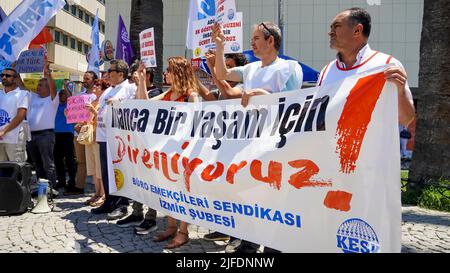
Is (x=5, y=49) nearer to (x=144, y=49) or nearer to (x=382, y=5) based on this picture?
(x=144, y=49)

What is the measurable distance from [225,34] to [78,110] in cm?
268

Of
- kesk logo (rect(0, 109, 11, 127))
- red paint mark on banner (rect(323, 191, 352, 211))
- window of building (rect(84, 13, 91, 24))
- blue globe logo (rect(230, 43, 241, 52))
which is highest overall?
window of building (rect(84, 13, 91, 24))

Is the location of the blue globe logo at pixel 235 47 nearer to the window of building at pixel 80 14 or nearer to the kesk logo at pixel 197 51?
the kesk logo at pixel 197 51

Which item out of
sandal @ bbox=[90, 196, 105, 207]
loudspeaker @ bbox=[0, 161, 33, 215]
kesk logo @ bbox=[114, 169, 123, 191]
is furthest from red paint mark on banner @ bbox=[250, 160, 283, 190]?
loudspeaker @ bbox=[0, 161, 33, 215]

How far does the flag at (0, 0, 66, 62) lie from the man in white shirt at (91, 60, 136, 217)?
2087 mm

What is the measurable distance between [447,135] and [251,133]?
4855 millimetres

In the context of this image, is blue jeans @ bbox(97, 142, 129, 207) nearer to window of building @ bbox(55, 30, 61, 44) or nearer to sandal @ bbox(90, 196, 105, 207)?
sandal @ bbox(90, 196, 105, 207)

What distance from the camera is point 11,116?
6.43m

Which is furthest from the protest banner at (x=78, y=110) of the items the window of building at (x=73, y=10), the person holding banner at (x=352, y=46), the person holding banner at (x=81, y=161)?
the window of building at (x=73, y=10)

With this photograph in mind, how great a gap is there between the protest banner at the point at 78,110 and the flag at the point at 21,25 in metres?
1.28

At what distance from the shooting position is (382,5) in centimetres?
1836

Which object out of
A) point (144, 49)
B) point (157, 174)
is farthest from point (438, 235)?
point (144, 49)

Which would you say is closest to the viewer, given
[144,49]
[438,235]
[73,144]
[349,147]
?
[349,147]

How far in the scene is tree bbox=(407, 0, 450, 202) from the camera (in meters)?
6.82
